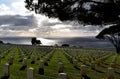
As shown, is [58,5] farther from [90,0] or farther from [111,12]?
[111,12]

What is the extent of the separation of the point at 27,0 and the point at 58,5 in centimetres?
237

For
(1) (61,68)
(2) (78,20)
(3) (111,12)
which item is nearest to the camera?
(1) (61,68)

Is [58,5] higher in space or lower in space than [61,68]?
higher

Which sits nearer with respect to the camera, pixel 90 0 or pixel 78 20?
pixel 90 0

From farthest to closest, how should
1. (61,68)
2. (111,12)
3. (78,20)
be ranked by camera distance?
1. (78,20)
2. (111,12)
3. (61,68)

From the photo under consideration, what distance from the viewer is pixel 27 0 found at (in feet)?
80.3

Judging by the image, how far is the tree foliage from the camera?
23.3 m

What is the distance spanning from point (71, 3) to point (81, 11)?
3.44 ft

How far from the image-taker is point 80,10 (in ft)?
79.1

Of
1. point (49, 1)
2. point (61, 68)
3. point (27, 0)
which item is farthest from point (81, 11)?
point (61, 68)

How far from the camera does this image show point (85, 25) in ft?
85.4

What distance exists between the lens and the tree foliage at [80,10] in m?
23.3

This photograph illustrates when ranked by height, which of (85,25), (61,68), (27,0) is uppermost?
(27,0)

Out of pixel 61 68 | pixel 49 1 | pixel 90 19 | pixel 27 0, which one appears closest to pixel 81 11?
pixel 90 19
